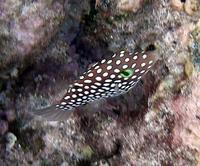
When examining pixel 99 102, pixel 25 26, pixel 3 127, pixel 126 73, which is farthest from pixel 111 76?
pixel 3 127

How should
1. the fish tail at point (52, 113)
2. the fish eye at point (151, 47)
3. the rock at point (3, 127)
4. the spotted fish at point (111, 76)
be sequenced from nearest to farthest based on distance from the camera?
the spotted fish at point (111, 76), the fish tail at point (52, 113), the fish eye at point (151, 47), the rock at point (3, 127)


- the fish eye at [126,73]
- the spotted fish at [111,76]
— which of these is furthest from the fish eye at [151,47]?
the fish eye at [126,73]

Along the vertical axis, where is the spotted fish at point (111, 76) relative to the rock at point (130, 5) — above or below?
below

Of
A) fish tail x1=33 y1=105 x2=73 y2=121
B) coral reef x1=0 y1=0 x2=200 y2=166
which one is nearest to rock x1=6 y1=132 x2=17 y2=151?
coral reef x1=0 y1=0 x2=200 y2=166

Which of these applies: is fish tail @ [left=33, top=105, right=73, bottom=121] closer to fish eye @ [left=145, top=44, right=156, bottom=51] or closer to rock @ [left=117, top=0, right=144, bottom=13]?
fish eye @ [left=145, top=44, right=156, bottom=51]

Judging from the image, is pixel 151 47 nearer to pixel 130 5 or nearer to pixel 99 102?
pixel 130 5

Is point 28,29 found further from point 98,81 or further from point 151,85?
point 151,85

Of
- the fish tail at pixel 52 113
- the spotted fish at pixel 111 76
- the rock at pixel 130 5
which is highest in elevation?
the rock at pixel 130 5

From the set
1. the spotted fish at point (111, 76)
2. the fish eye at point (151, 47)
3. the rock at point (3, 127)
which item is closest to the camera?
the spotted fish at point (111, 76)

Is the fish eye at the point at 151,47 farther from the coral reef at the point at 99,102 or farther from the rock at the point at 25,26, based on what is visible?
the rock at the point at 25,26
